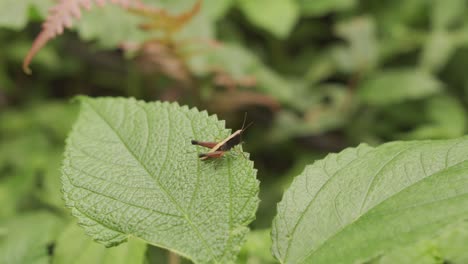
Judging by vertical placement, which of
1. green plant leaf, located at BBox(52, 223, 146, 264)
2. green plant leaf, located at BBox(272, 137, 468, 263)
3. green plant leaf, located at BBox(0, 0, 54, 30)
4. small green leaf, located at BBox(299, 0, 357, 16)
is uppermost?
small green leaf, located at BBox(299, 0, 357, 16)

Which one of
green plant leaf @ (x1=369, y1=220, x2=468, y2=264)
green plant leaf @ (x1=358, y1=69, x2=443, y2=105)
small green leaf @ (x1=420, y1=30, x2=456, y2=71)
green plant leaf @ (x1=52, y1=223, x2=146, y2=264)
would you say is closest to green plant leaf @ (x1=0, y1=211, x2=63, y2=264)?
green plant leaf @ (x1=52, y1=223, x2=146, y2=264)

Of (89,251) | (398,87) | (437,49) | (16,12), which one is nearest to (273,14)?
(398,87)

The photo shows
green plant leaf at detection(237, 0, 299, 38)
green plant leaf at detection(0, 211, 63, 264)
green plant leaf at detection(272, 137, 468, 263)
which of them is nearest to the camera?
green plant leaf at detection(272, 137, 468, 263)

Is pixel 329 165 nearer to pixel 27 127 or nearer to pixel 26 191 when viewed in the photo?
pixel 26 191

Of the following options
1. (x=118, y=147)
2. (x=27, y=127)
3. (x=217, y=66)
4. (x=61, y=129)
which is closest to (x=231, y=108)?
(x=217, y=66)

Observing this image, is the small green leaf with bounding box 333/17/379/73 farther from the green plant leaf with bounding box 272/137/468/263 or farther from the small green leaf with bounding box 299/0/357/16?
the green plant leaf with bounding box 272/137/468/263

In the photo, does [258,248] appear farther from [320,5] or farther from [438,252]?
[320,5]

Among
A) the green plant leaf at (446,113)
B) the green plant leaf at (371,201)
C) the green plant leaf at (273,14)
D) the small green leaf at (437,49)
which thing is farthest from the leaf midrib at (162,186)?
the small green leaf at (437,49)

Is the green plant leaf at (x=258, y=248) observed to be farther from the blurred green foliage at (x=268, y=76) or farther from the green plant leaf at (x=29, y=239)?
the blurred green foliage at (x=268, y=76)
